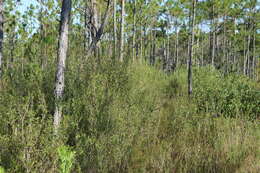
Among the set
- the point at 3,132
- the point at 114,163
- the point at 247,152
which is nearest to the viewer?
the point at 3,132

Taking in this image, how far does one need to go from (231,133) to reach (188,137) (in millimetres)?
A: 679

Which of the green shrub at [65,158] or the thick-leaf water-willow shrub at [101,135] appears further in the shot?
the thick-leaf water-willow shrub at [101,135]

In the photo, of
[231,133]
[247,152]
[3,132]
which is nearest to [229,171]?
[247,152]

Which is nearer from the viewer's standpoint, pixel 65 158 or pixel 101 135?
pixel 65 158

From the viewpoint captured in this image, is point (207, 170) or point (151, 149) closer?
point (207, 170)

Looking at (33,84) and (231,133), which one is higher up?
(33,84)

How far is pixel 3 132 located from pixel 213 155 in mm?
A: 2730

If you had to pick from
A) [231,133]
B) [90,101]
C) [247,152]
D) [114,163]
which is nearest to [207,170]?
[247,152]

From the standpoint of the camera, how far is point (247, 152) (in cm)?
335

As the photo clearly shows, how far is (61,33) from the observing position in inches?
125

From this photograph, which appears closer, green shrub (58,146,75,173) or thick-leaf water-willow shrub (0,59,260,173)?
green shrub (58,146,75,173)

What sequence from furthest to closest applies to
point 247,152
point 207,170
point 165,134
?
point 165,134
point 247,152
point 207,170

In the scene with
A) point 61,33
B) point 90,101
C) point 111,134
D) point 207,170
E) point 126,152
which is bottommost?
point 207,170

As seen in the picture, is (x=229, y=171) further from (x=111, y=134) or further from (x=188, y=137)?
(x=111, y=134)
